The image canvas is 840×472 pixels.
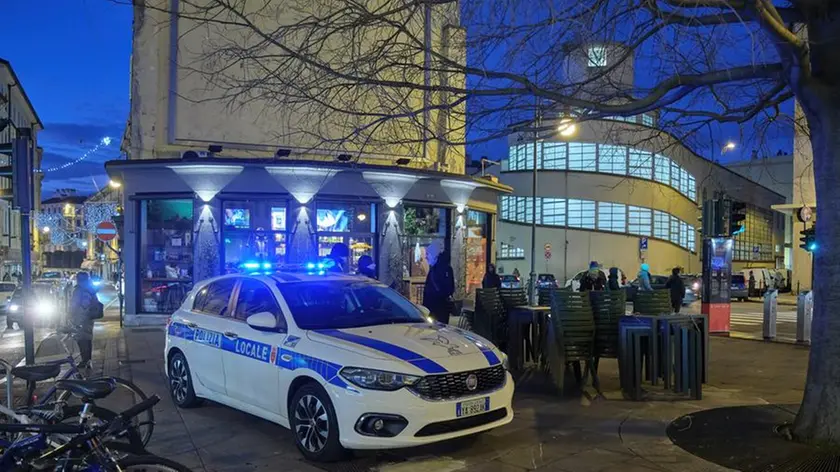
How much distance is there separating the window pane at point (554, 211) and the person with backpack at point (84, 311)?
38.3 metres

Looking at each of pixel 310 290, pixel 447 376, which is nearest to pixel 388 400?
pixel 447 376

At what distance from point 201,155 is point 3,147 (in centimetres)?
841

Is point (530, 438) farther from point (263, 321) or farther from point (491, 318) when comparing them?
point (491, 318)

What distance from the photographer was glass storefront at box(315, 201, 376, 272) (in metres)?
18.2

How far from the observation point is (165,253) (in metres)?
17.4

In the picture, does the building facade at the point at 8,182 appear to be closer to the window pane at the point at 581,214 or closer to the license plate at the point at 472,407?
the window pane at the point at 581,214

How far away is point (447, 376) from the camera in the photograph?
5.68m

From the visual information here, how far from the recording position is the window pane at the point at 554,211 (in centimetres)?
4575

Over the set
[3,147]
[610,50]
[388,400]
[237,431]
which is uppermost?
[610,50]

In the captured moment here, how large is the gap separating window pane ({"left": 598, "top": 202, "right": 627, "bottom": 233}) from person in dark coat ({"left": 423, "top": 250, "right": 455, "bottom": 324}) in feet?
118

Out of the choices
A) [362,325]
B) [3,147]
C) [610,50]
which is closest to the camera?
[362,325]

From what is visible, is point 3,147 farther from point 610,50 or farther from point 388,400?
point 610,50

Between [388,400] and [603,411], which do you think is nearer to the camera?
[388,400]

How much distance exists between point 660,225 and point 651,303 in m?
39.7
